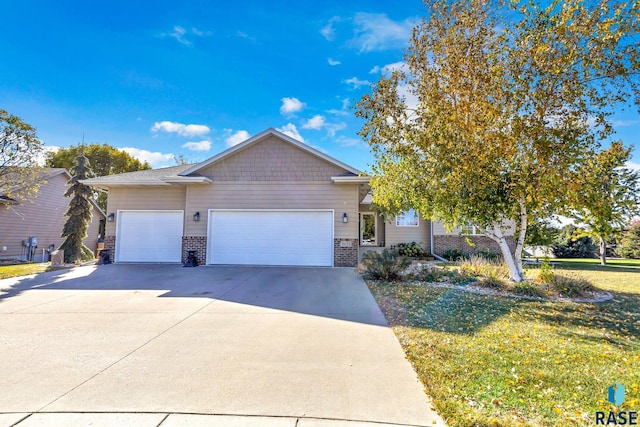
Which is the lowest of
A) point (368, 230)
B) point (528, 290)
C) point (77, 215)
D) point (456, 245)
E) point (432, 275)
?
point (528, 290)

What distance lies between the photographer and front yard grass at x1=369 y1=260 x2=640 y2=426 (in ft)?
8.78

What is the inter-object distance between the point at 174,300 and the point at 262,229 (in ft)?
19.6

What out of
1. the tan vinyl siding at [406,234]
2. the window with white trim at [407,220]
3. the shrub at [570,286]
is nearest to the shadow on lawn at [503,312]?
the shrub at [570,286]

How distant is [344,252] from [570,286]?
6.96 m

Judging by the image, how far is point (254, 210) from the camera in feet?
41.2

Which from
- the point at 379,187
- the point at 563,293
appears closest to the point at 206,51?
the point at 379,187

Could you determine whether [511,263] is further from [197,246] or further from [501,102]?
[197,246]

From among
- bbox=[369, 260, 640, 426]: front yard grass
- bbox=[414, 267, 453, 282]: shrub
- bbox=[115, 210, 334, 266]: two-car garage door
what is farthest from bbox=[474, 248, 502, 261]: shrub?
bbox=[369, 260, 640, 426]: front yard grass

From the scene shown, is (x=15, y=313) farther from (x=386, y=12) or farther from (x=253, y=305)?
(x=386, y=12)

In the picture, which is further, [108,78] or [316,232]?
[316,232]

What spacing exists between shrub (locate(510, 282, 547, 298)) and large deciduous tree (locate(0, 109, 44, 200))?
17833 mm

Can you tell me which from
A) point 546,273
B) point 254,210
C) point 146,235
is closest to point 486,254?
point 546,273

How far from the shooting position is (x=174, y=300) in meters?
6.74

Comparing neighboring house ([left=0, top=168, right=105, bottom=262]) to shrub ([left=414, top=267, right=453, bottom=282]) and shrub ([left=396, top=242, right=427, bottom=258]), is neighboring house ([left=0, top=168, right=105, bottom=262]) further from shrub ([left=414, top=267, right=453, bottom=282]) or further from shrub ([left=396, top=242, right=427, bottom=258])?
shrub ([left=396, top=242, right=427, bottom=258])
